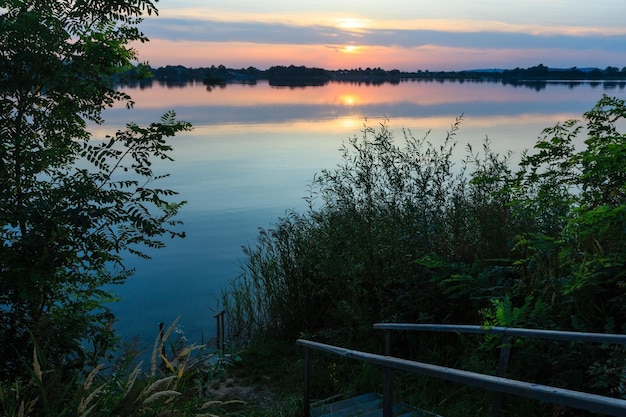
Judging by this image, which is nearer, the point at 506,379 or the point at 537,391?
the point at 537,391

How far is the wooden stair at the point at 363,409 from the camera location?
458 centimetres

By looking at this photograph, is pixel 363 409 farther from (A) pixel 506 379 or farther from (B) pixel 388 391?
(A) pixel 506 379

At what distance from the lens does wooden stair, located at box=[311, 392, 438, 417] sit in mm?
4582

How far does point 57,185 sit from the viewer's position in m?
5.43

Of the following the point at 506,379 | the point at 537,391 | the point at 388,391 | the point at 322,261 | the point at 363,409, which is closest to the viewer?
the point at 537,391

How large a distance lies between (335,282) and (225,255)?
8.20 meters

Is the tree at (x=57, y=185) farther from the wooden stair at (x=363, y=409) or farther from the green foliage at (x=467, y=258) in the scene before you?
the green foliage at (x=467, y=258)

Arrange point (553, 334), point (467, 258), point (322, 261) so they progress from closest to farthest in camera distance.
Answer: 1. point (553, 334)
2. point (467, 258)
3. point (322, 261)

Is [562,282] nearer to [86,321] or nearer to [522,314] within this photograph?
[522,314]

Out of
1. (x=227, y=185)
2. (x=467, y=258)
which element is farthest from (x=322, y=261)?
(x=227, y=185)

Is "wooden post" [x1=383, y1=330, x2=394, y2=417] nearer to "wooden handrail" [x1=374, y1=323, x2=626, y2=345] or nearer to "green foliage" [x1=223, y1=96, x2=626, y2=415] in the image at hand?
"wooden handrail" [x1=374, y1=323, x2=626, y2=345]

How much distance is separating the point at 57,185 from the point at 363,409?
12.9ft

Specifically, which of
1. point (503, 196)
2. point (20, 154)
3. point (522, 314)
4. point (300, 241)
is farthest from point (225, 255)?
point (522, 314)

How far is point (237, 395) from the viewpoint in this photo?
700cm
